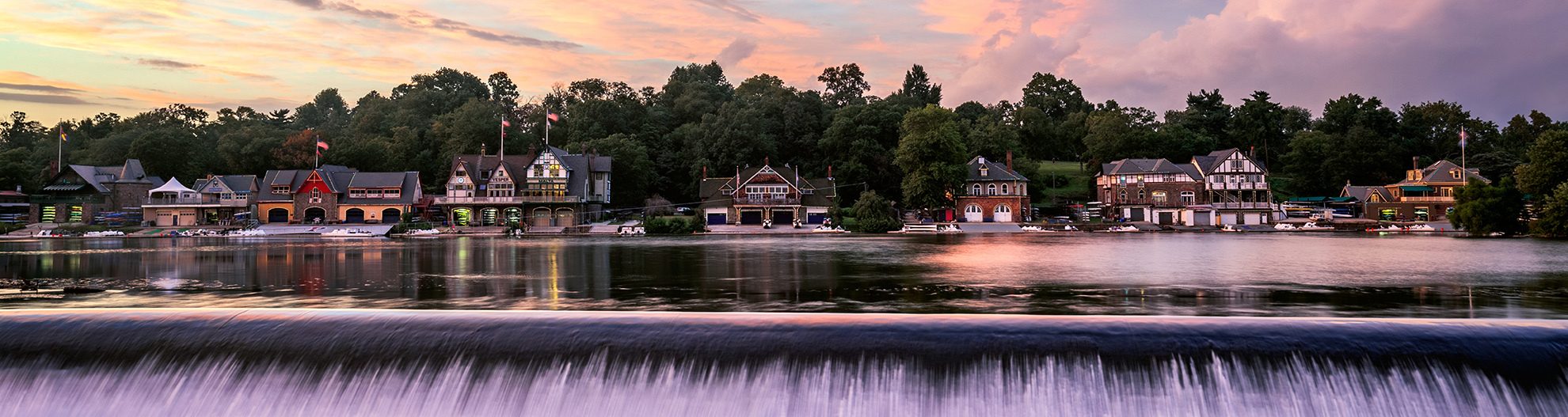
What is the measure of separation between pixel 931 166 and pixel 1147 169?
23508 millimetres

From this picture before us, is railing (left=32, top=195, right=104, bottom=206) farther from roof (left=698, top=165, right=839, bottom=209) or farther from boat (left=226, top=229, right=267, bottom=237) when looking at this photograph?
roof (left=698, top=165, right=839, bottom=209)

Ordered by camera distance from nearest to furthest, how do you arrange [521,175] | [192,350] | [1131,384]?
[1131,384] < [192,350] < [521,175]

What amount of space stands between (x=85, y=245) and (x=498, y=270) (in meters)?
36.3

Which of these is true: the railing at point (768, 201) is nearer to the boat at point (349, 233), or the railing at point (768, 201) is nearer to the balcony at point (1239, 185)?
the boat at point (349, 233)

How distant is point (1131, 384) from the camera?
33.1ft

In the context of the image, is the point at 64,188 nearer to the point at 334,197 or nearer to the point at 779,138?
the point at 334,197

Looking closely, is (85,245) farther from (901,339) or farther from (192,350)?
(901,339)

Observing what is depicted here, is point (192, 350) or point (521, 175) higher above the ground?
point (521, 175)

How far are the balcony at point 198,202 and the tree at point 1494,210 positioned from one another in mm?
96328

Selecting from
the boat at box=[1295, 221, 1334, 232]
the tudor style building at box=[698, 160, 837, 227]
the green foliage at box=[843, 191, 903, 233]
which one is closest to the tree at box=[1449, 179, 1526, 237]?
the boat at box=[1295, 221, 1334, 232]

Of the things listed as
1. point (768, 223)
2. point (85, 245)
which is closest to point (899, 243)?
point (768, 223)

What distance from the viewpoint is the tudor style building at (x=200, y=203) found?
74.1m

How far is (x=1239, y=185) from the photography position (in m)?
76.8

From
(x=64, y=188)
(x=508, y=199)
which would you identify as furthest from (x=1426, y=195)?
(x=64, y=188)
